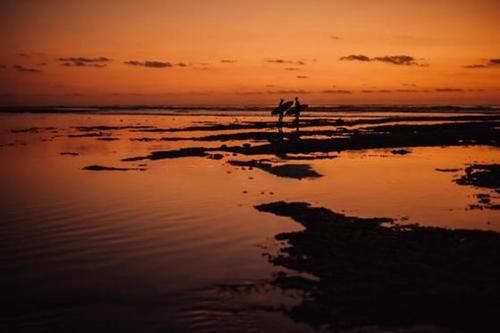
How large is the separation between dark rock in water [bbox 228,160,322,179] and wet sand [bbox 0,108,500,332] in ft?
1.03

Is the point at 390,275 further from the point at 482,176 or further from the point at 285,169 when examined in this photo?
the point at 285,169

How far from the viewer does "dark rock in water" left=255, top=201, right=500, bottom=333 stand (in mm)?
8945

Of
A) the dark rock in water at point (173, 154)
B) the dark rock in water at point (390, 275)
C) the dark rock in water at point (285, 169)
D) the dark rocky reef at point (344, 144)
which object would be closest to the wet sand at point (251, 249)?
the dark rock in water at point (390, 275)

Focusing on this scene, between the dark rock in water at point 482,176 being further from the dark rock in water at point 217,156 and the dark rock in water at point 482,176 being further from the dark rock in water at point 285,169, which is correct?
the dark rock in water at point 217,156

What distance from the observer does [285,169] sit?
28.0 m

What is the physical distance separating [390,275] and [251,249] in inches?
152

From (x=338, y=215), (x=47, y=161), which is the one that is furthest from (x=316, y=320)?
(x=47, y=161)

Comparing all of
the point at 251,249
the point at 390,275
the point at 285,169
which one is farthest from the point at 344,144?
the point at 390,275

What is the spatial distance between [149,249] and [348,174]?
1525 centimetres

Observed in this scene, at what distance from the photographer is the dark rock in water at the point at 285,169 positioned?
2619 centimetres

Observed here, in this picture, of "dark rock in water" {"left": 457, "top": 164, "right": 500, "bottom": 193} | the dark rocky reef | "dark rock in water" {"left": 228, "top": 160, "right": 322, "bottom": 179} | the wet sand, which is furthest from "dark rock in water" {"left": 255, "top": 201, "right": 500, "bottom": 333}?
the dark rocky reef

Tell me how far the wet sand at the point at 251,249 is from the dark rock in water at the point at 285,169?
0.31m

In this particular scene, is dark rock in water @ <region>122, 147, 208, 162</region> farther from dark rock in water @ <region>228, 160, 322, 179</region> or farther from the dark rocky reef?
dark rock in water @ <region>228, 160, 322, 179</region>

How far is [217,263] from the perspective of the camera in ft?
39.9
